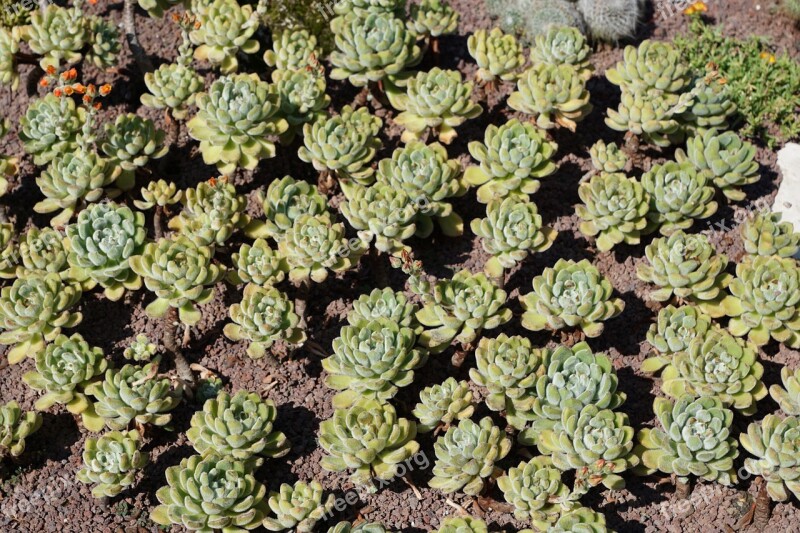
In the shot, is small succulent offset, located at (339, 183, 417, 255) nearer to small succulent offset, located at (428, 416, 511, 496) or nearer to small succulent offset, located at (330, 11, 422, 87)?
small succulent offset, located at (330, 11, 422, 87)

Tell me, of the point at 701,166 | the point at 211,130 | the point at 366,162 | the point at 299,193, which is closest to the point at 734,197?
the point at 701,166

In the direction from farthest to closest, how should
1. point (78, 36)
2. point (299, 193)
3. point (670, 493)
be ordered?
point (78, 36)
point (299, 193)
point (670, 493)

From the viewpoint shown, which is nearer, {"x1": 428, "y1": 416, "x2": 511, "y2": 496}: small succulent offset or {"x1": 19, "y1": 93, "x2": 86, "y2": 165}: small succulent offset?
{"x1": 428, "y1": 416, "x2": 511, "y2": 496}: small succulent offset

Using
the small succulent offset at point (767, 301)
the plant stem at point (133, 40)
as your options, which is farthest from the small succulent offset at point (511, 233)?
Answer: the plant stem at point (133, 40)

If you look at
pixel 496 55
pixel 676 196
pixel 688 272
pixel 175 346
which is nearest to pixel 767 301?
pixel 688 272

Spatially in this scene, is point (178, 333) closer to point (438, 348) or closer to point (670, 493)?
point (438, 348)

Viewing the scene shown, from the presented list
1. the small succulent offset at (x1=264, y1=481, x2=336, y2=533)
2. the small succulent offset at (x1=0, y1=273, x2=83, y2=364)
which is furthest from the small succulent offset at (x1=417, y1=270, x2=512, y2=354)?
the small succulent offset at (x1=0, y1=273, x2=83, y2=364)
